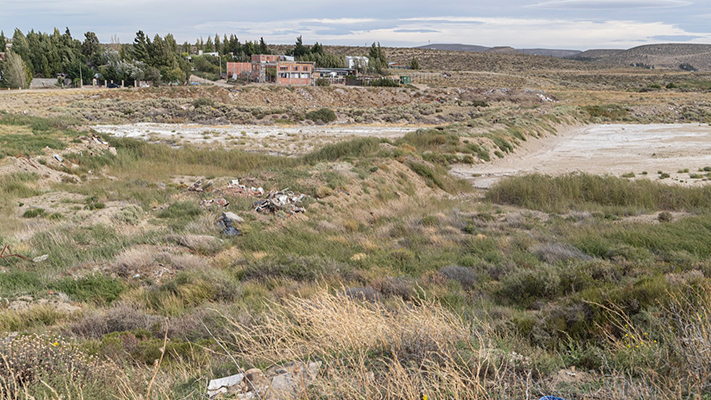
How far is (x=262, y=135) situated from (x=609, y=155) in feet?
78.3

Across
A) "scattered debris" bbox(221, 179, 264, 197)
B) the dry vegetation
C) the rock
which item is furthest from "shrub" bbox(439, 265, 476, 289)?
"scattered debris" bbox(221, 179, 264, 197)

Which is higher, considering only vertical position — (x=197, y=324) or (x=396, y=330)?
(x=396, y=330)

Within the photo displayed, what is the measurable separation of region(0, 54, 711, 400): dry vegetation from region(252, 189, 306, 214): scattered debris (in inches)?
23.6

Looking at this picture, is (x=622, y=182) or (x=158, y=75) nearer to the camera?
(x=622, y=182)

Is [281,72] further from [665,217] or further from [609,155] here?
[665,217]

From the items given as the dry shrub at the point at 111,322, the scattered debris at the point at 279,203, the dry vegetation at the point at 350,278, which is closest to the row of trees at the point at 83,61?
the dry vegetation at the point at 350,278

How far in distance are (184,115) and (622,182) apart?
148 feet

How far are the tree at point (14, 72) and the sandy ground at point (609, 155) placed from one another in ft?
219

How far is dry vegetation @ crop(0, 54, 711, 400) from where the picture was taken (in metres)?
→ 3.90

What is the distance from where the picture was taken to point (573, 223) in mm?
13352

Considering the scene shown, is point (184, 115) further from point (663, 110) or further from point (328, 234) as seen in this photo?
point (663, 110)

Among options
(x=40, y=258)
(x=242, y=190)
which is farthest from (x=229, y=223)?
(x=40, y=258)

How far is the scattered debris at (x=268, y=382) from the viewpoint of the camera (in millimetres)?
3549

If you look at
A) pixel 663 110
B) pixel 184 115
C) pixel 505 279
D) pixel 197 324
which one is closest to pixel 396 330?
pixel 197 324
